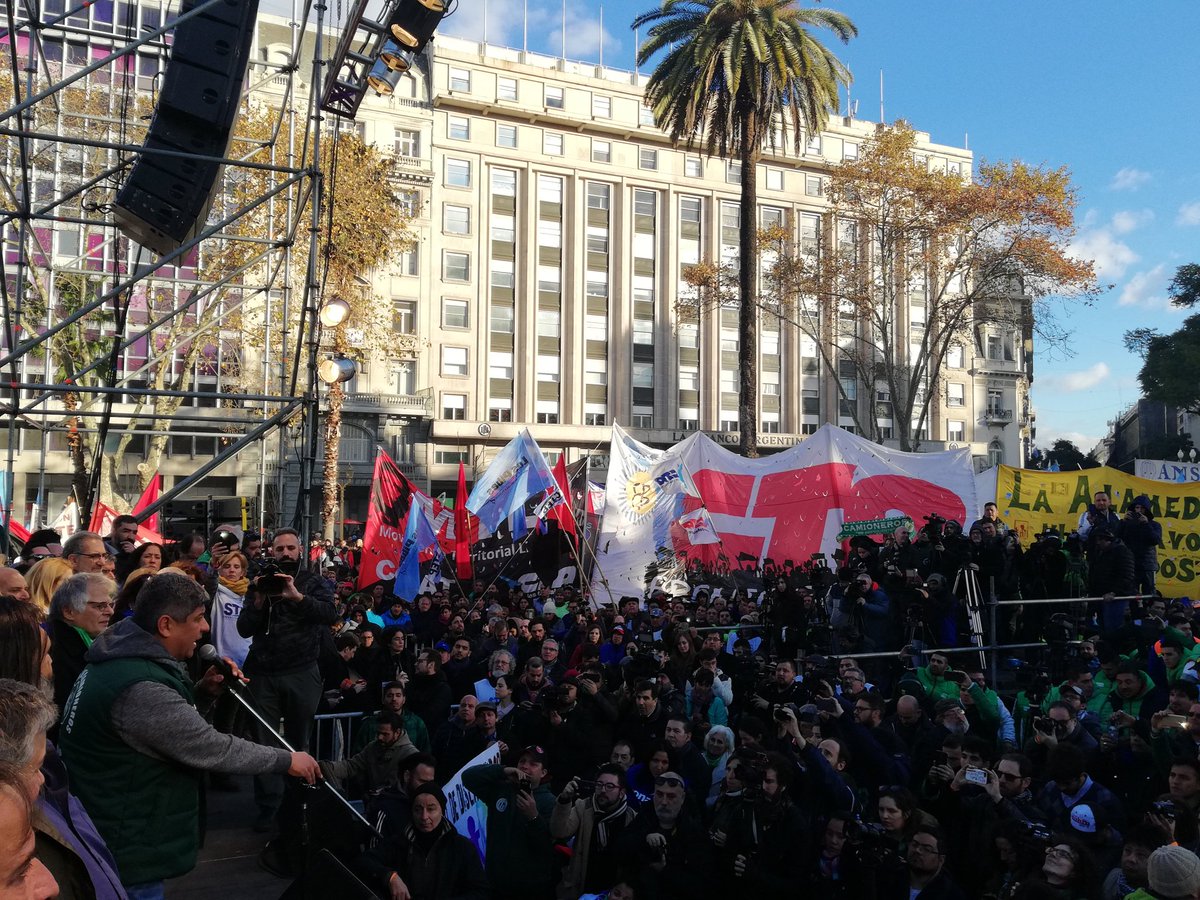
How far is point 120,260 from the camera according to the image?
17.2m

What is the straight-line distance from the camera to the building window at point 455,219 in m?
48.4

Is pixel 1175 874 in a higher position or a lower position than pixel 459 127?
lower

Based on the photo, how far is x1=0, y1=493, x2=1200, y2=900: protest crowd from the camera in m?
3.38

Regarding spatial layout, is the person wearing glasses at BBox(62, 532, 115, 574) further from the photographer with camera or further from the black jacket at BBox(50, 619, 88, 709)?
the black jacket at BBox(50, 619, 88, 709)

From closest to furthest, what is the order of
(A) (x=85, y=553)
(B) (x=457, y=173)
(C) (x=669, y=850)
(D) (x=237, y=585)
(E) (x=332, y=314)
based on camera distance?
1. (A) (x=85, y=553)
2. (C) (x=669, y=850)
3. (D) (x=237, y=585)
4. (E) (x=332, y=314)
5. (B) (x=457, y=173)

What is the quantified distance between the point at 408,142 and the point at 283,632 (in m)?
44.1

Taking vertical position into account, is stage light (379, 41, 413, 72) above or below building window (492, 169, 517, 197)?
below

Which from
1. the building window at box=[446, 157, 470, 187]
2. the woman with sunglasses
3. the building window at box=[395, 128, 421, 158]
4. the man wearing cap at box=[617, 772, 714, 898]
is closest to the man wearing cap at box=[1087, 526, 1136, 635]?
the woman with sunglasses

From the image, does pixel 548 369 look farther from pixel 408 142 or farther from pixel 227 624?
pixel 227 624

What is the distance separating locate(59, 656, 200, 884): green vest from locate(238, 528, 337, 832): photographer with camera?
3.05m

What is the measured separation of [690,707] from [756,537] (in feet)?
30.7

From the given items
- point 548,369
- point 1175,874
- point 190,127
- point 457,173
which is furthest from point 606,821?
point 457,173

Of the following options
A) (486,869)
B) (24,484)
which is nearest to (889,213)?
(486,869)

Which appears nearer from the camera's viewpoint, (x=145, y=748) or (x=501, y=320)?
(x=145, y=748)
